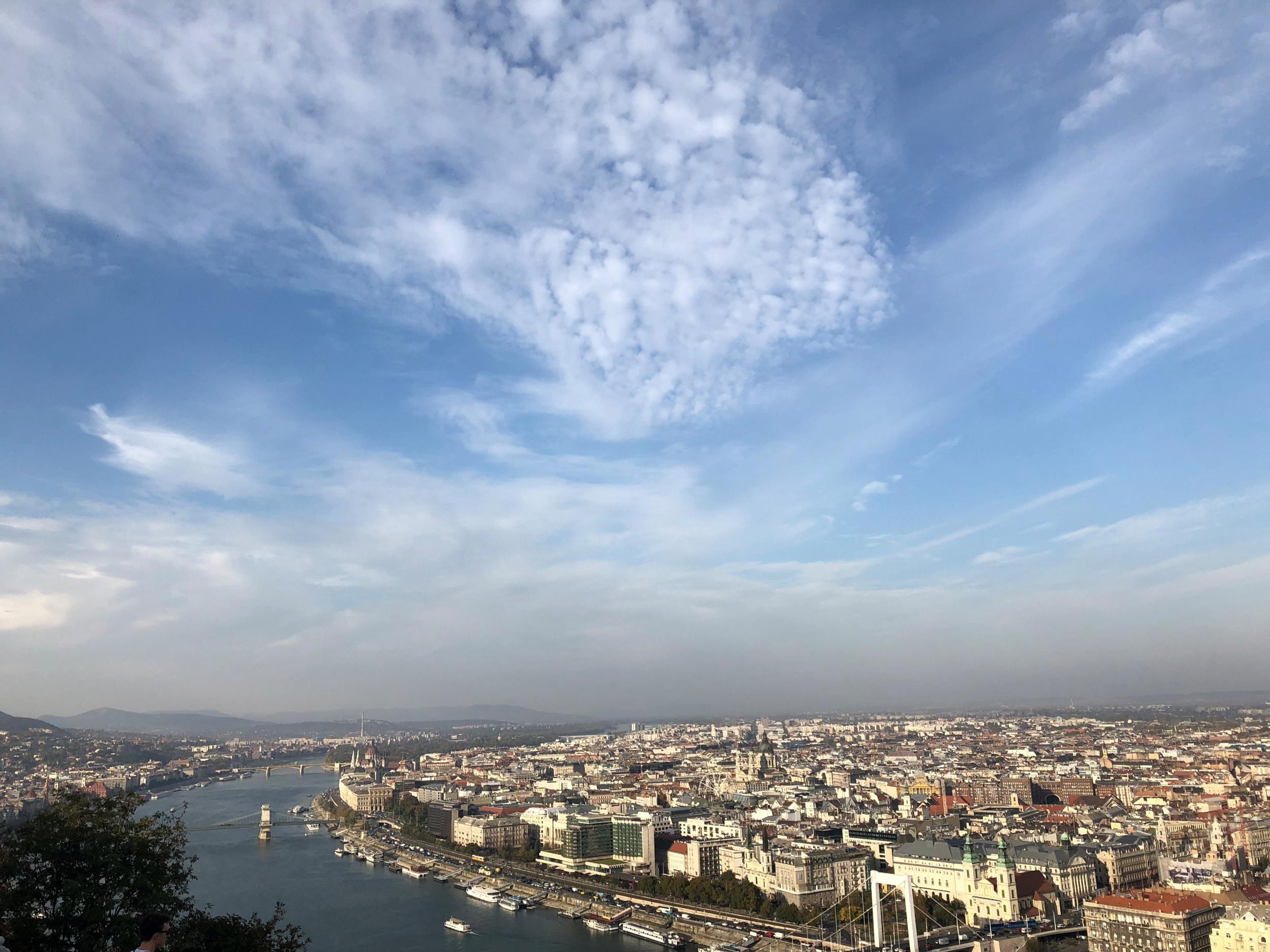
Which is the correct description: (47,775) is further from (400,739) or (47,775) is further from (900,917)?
(400,739)

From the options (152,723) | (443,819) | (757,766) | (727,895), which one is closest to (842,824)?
(727,895)

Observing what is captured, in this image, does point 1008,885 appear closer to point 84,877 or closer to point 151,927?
point 84,877

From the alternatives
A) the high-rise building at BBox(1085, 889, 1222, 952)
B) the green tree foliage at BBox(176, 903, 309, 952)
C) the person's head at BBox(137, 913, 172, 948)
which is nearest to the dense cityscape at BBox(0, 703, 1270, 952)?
the high-rise building at BBox(1085, 889, 1222, 952)

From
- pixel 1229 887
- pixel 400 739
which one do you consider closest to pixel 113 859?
pixel 1229 887

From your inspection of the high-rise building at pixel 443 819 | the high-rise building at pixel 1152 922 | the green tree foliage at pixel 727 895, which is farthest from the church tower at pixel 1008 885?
the high-rise building at pixel 443 819

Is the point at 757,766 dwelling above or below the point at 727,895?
above
